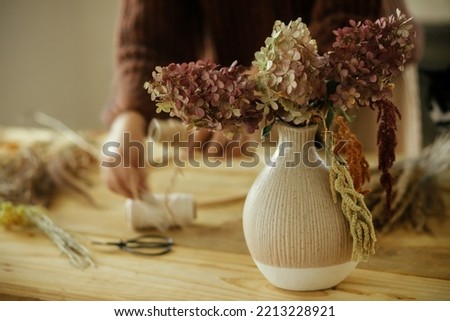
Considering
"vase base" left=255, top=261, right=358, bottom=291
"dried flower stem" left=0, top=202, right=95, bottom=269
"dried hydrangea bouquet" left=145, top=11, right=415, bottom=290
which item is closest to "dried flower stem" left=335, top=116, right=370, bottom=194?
"dried hydrangea bouquet" left=145, top=11, right=415, bottom=290

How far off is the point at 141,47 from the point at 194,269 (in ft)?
1.71

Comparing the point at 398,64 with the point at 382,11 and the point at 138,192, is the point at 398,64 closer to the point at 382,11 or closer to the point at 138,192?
the point at 382,11

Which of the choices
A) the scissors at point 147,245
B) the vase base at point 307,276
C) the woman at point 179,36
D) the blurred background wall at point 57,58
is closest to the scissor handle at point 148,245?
the scissors at point 147,245

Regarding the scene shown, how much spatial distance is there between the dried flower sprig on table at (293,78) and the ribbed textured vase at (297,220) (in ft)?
0.23

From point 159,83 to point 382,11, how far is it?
55 centimetres

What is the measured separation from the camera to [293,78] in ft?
2.55

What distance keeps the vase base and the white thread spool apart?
30 centimetres

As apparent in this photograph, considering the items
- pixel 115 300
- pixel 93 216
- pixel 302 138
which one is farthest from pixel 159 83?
pixel 93 216

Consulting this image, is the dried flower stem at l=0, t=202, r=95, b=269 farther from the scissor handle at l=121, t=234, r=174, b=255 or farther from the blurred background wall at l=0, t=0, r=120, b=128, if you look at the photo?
the blurred background wall at l=0, t=0, r=120, b=128

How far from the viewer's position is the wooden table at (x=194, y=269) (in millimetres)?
938

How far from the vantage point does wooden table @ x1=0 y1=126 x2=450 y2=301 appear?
938mm

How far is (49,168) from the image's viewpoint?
1478 millimetres

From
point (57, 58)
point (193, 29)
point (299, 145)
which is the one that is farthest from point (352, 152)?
point (57, 58)

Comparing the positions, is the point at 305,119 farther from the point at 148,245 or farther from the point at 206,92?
the point at 148,245
